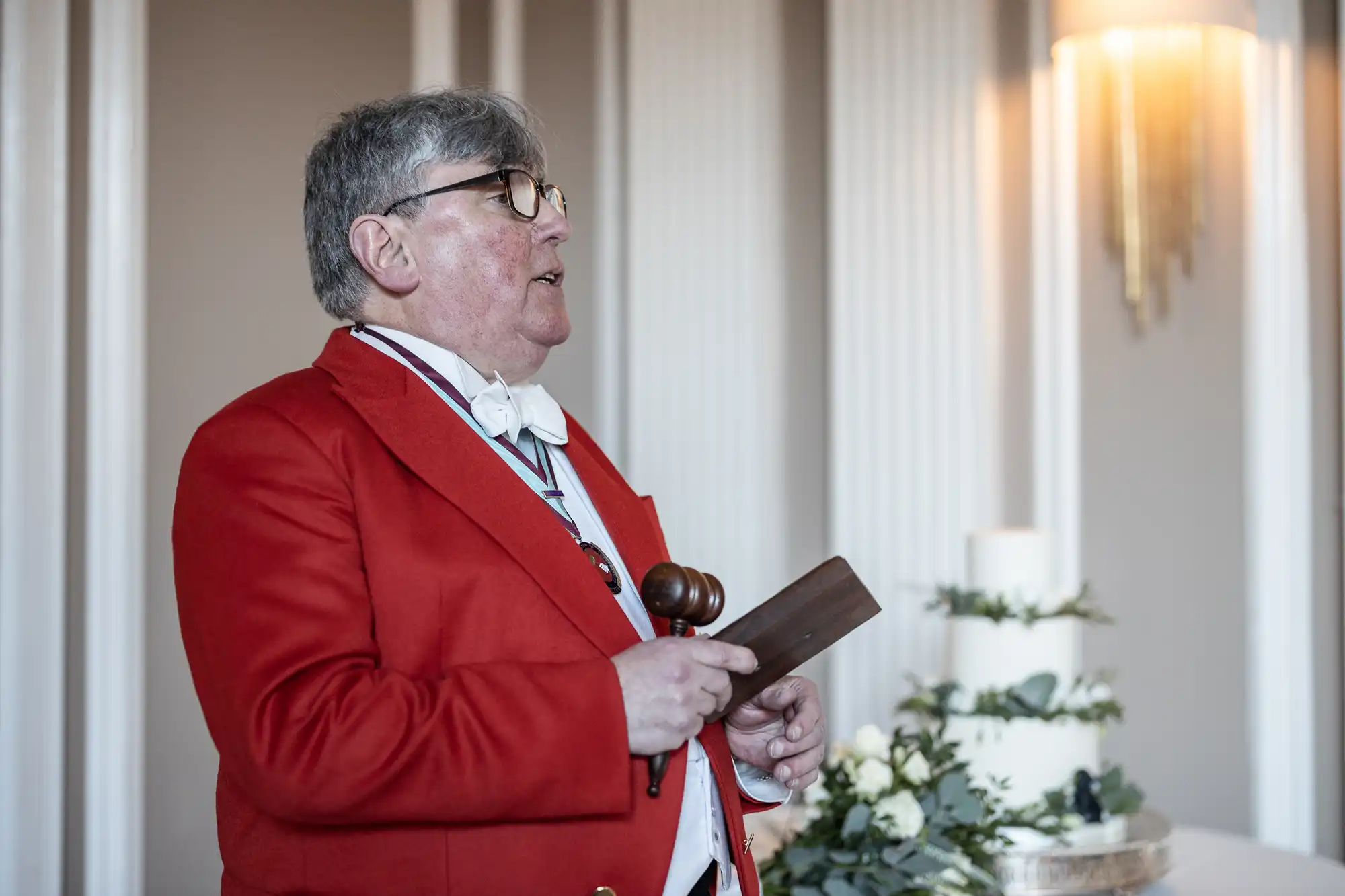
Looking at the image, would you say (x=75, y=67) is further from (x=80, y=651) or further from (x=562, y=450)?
(x=562, y=450)

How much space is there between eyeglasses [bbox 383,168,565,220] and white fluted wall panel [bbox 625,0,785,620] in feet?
5.78

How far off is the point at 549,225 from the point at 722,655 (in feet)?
2.11

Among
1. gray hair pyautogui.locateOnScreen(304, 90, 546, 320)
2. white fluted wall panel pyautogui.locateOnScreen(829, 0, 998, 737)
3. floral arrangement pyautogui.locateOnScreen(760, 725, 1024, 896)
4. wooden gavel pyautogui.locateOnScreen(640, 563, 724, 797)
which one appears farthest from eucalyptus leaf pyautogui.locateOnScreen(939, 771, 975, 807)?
white fluted wall panel pyautogui.locateOnScreen(829, 0, 998, 737)

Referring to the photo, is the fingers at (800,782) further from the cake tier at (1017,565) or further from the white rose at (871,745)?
the cake tier at (1017,565)

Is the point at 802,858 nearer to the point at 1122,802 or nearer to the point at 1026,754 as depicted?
the point at 1026,754

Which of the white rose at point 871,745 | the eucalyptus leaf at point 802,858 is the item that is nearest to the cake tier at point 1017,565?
the white rose at point 871,745

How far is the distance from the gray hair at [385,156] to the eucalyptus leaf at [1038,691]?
51.0 inches

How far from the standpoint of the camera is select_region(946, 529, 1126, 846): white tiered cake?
2.39 m

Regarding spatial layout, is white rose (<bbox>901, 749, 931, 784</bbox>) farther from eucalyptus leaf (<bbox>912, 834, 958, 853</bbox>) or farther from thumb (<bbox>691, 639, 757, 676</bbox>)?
thumb (<bbox>691, 639, 757, 676</bbox>)

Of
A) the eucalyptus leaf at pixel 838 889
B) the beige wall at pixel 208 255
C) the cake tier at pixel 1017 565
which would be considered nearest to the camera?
the eucalyptus leaf at pixel 838 889

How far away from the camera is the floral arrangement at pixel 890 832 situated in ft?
6.42

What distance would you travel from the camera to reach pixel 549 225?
173 cm

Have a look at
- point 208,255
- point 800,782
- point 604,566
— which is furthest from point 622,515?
point 208,255

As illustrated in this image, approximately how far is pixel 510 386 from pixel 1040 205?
85.4 inches
